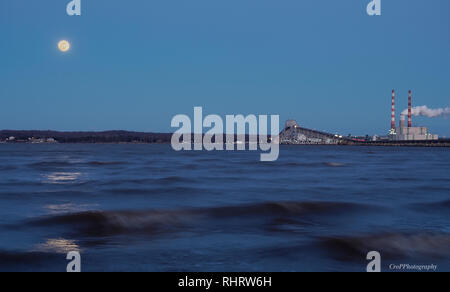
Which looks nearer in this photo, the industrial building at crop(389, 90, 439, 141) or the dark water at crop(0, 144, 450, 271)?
the dark water at crop(0, 144, 450, 271)

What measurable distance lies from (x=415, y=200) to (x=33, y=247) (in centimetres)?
994

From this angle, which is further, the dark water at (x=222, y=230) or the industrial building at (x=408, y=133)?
the industrial building at (x=408, y=133)

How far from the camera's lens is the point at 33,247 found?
20.2 ft

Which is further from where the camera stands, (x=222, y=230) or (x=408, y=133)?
(x=408, y=133)
